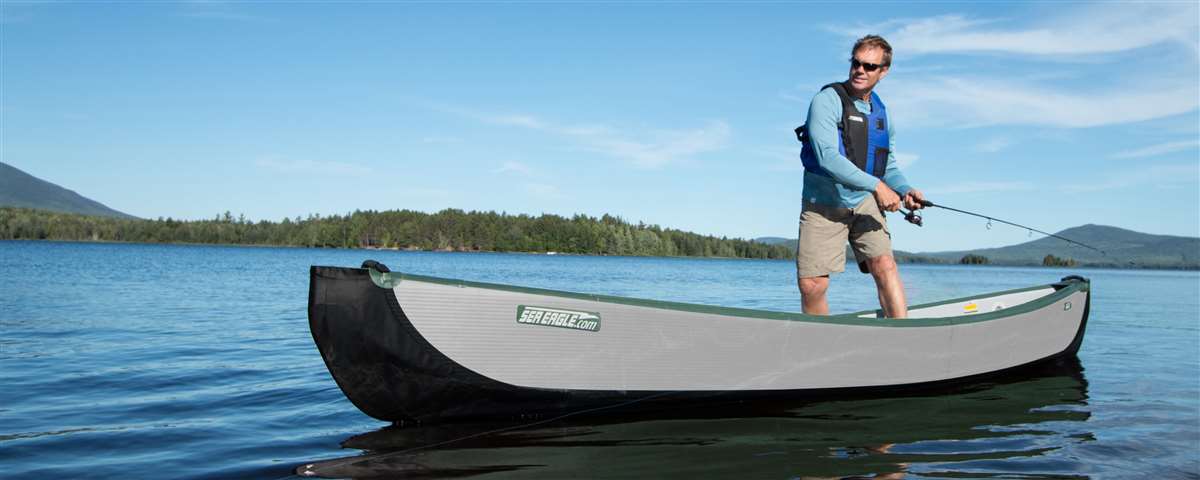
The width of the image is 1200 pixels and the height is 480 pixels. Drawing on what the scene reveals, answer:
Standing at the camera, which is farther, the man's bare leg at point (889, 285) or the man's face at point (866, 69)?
the man's bare leg at point (889, 285)

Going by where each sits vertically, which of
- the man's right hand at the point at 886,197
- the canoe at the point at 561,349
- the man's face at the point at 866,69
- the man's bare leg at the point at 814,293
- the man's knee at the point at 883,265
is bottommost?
the canoe at the point at 561,349

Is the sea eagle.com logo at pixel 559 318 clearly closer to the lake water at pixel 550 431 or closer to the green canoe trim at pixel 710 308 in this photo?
the green canoe trim at pixel 710 308

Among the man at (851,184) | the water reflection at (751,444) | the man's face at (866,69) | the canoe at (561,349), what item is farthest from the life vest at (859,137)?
the water reflection at (751,444)

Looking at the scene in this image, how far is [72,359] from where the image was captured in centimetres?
757

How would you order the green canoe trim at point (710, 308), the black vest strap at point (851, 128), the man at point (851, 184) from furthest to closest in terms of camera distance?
the black vest strap at point (851, 128), the man at point (851, 184), the green canoe trim at point (710, 308)

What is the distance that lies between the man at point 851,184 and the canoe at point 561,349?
470mm

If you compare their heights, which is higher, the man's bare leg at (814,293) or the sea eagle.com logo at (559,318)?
the man's bare leg at (814,293)

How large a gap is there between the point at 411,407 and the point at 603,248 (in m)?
124

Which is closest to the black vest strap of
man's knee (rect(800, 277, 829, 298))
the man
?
the man

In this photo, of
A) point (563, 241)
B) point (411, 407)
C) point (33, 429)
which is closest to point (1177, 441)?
point (411, 407)

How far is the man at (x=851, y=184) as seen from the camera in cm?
506

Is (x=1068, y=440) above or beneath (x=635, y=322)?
beneath

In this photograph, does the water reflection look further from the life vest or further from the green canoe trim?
the life vest

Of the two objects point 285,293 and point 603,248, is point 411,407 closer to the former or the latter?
point 285,293
